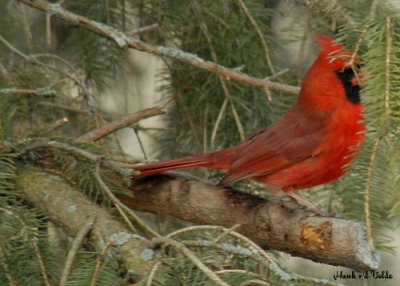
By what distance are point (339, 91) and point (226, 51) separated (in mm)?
390

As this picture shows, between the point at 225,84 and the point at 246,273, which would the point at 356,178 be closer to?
the point at 246,273

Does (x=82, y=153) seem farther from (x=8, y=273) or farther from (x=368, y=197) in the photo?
(x=368, y=197)

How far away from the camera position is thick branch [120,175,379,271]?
2162 mm

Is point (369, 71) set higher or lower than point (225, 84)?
lower

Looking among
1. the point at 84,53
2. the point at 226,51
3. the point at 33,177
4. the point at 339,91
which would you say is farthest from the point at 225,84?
the point at 33,177

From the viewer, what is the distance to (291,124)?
10.0 feet

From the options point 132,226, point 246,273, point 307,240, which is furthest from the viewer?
point 307,240

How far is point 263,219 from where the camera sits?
8.09 feet

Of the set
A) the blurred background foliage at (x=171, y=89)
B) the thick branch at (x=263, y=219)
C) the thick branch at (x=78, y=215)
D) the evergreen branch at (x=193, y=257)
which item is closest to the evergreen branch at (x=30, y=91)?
the blurred background foliage at (x=171, y=89)

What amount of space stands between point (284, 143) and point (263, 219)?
0.63 metres

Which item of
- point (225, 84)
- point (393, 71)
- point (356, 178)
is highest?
point (225, 84)

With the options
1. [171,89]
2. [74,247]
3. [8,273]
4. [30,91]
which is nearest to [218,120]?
[171,89]

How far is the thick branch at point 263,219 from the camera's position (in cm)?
216

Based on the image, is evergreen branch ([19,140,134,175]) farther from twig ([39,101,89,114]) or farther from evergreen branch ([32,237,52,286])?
twig ([39,101,89,114])
